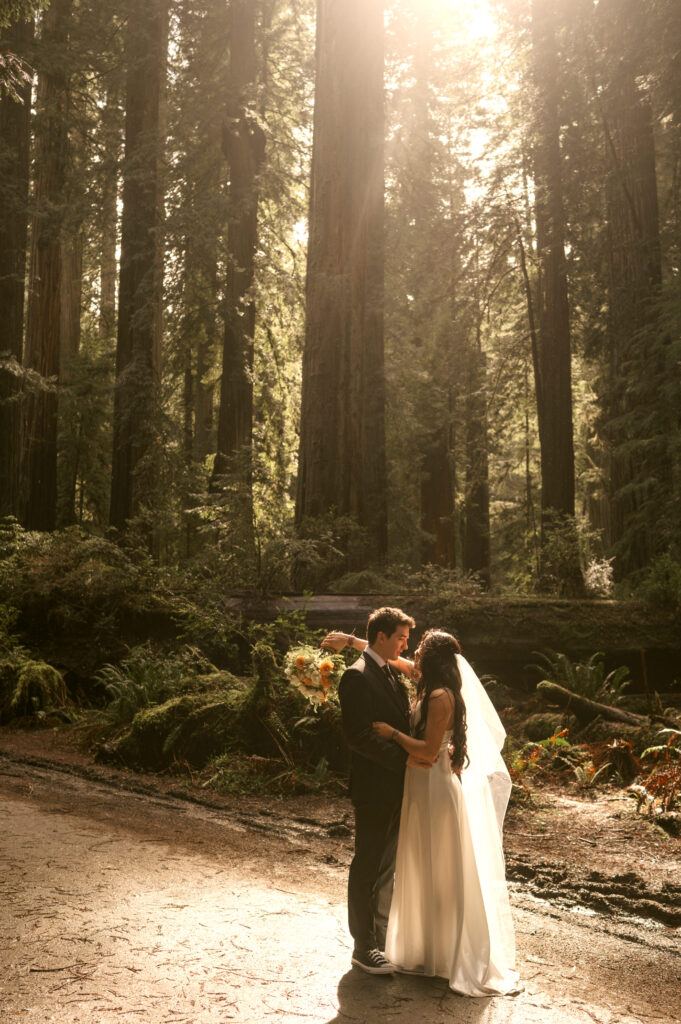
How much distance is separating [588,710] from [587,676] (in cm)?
112

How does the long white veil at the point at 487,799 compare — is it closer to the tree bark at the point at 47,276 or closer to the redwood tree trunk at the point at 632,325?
the redwood tree trunk at the point at 632,325

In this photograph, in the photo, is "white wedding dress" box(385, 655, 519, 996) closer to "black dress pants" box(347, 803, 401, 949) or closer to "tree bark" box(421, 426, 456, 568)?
"black dress pants" box(347, 803, 401, 949)

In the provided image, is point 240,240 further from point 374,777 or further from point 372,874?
point 372,874

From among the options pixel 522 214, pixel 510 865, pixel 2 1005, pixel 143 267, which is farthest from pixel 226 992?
pixel 522 214

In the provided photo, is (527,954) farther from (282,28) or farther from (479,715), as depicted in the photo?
(282,28)

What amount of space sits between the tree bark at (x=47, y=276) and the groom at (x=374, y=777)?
58.3 feet

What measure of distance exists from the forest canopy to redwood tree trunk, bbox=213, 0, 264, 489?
7 cm

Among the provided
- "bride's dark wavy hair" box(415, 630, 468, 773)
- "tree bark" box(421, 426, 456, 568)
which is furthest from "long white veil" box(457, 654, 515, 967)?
"tree bark" box(421, 426, 456, 568)

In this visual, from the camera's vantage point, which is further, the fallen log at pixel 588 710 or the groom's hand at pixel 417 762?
the fallen log at pixel 588 710

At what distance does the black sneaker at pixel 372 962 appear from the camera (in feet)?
16.0

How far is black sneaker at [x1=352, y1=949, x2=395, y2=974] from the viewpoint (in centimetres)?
488

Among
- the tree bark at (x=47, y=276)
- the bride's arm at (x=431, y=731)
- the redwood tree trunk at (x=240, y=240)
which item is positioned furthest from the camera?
the tree bark at (x=47, y=276)

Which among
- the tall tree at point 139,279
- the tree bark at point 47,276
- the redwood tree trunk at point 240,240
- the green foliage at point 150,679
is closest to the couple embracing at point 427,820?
the green foliage at point 150,679

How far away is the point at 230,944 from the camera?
5180mm
